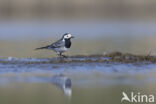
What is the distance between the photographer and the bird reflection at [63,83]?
1110 cm

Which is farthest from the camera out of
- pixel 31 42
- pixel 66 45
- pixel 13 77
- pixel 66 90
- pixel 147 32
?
pixel 147 32

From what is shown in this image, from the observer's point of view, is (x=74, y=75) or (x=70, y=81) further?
(x=74, y=75)

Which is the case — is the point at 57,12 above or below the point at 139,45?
above

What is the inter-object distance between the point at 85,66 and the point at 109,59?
941 millimetres

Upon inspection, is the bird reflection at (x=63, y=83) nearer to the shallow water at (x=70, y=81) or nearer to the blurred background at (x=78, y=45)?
the shallow water at (x=70, y=81)

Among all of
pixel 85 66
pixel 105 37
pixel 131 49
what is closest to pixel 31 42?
pixel 105 37

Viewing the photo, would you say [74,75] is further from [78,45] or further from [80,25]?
[80,25]

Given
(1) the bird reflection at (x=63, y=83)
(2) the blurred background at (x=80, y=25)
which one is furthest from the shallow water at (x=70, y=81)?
(2) the blurred background at (x=80, y=25)

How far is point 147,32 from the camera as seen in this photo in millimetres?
23734

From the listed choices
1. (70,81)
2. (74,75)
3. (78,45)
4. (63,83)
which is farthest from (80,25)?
(63,83)

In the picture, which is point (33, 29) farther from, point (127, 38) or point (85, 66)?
point (85, 66)

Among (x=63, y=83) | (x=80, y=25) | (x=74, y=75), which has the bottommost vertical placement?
(x=63, y=83)

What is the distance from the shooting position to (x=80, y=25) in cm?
2850

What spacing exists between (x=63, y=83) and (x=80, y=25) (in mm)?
16798
